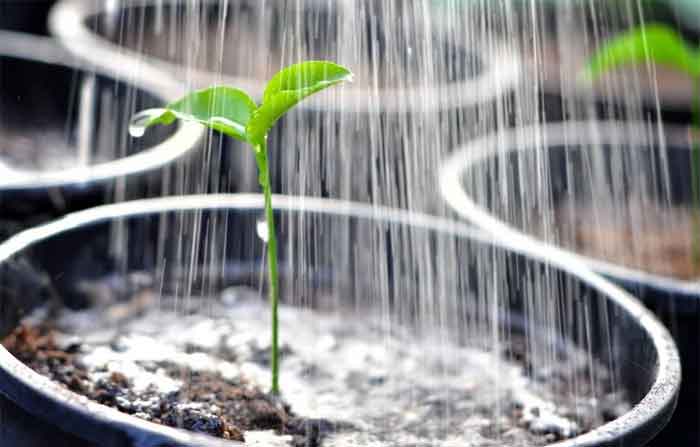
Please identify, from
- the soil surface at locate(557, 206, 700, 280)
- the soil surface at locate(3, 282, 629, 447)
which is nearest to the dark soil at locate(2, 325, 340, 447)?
the soil surface at locate(3, 282, 629, 447)

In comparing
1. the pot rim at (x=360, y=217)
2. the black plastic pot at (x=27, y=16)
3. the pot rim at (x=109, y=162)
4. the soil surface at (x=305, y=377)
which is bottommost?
the soil surface at (x=305, y=377)

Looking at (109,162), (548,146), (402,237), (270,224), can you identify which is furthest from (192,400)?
(548,146)

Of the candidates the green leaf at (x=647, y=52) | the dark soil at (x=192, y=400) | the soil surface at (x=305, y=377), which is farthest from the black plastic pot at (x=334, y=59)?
the dark soil at (x=192, y=400)

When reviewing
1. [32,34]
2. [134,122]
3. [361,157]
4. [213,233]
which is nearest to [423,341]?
[213,233]

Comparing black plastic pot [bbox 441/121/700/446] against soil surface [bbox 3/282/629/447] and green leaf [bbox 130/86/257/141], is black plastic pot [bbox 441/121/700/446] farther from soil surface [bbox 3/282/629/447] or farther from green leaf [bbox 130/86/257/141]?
green leaf [bbox 130/86/257/141]

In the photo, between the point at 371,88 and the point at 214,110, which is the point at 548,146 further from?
the point at 214,110

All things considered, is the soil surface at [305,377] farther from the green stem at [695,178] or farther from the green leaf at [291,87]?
the green stem at [695,178]

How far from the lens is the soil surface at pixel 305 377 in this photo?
3.80ft

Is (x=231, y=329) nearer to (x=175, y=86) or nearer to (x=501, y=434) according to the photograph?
(x=501, y=434)

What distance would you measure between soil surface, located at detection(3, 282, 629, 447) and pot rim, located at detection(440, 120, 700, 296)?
0.20 meters

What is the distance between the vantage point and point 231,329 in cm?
147

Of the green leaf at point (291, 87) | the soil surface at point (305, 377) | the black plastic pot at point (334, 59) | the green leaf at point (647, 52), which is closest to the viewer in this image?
the green leaf at point (291, 87)

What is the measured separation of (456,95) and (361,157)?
11.5 inches

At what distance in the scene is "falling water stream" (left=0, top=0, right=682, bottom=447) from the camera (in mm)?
1335
